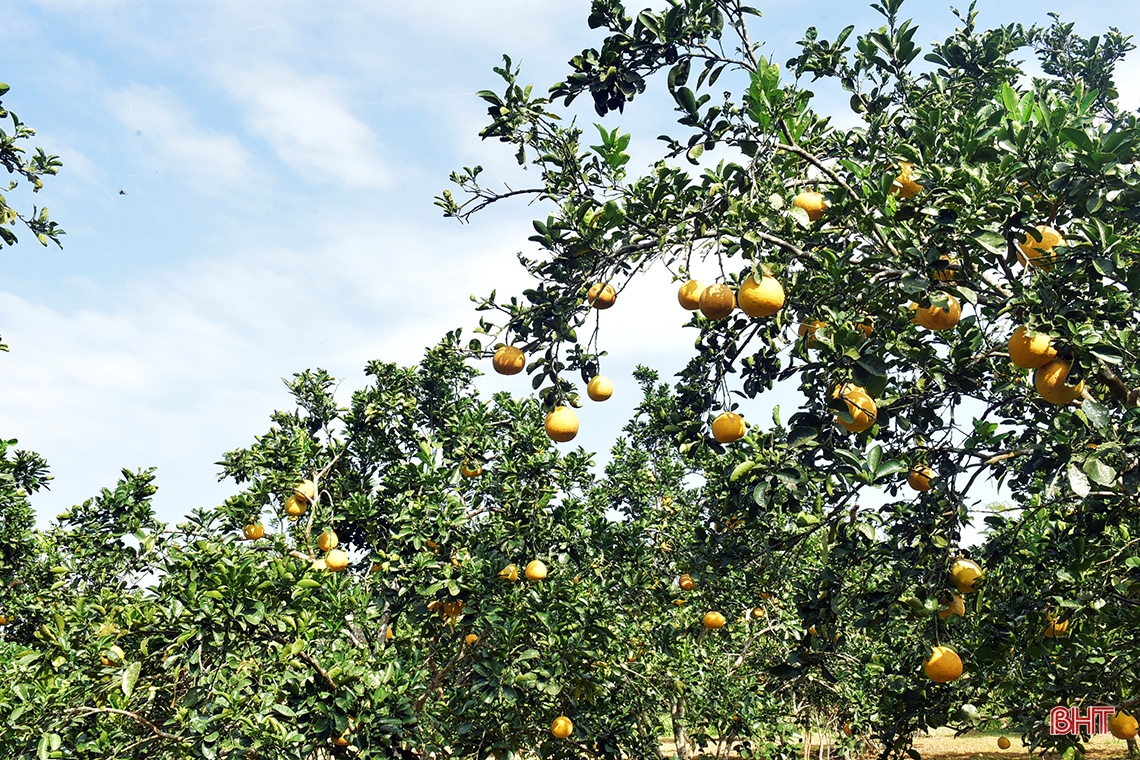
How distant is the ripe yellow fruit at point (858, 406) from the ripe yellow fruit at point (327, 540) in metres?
5.86

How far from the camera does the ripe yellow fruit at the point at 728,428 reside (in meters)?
4.08

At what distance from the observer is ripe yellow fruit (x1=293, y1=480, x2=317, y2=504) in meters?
7.86

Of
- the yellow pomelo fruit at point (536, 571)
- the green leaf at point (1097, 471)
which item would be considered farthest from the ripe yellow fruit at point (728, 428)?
the yellow pomelo fruit at point (536, 571)

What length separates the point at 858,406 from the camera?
329 cm

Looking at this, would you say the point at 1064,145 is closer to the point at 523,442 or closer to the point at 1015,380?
the point at 1015,380

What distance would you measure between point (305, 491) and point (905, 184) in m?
6.29

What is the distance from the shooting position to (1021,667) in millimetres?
5055

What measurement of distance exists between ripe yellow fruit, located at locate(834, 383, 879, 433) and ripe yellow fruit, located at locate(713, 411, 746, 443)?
27.1 inches

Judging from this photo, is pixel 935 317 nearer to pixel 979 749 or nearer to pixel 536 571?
pixel 536 571

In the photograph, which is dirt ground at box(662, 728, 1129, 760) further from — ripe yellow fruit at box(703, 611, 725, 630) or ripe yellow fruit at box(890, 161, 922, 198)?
ripe yellow fruit at box(890, 161, 922, 198)

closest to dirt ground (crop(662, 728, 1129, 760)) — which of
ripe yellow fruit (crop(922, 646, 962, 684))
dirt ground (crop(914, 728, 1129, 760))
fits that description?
dirt ground (crop(914, 728, 1129, 760))

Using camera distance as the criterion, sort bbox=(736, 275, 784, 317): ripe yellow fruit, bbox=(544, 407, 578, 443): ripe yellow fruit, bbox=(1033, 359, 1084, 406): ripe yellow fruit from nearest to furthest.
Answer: bbox=(1033, 359, 1084, 406): ripe yellow fruit → bbox=(736, 275, 784, 317): ripe yellow fruit → bbox=(544, 407, 578, 443): ripe yellow fruit

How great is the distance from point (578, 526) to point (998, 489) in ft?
11.9
